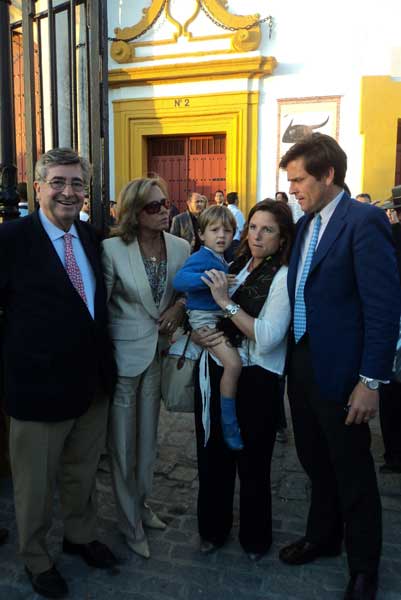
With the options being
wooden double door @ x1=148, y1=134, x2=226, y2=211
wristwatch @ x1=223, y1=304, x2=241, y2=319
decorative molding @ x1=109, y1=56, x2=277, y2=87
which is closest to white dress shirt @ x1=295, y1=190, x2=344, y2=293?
wristwatch @ x1=223, y1=304, x2=241, y2=319

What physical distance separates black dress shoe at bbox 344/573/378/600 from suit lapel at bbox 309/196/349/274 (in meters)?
1.38

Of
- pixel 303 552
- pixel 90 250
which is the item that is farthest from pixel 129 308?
pixel 303 552

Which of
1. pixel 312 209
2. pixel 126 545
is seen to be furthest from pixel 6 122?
pixel 126 545

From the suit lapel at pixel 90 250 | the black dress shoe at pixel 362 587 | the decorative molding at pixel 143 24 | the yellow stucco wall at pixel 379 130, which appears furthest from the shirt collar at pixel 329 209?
the decorative molding at pixel 143 24

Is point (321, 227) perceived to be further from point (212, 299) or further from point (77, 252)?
point (77, 252)

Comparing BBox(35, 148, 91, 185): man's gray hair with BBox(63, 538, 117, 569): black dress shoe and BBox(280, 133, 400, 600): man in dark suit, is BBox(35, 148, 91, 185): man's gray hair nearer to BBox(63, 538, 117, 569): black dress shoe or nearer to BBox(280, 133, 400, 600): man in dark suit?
BBox(280, 133, 400, 600): man in dark suit

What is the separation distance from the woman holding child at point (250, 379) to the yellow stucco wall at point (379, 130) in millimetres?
7410

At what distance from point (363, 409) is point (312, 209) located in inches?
35.1

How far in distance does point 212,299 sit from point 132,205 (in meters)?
0.62

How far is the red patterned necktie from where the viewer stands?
2.28m

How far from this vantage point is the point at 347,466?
2.22 m

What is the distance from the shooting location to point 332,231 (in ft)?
7.01

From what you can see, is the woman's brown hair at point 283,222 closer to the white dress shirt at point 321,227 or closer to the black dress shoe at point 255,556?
the white dress shirt at point 321,227

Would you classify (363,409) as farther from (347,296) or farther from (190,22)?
(190,22)
